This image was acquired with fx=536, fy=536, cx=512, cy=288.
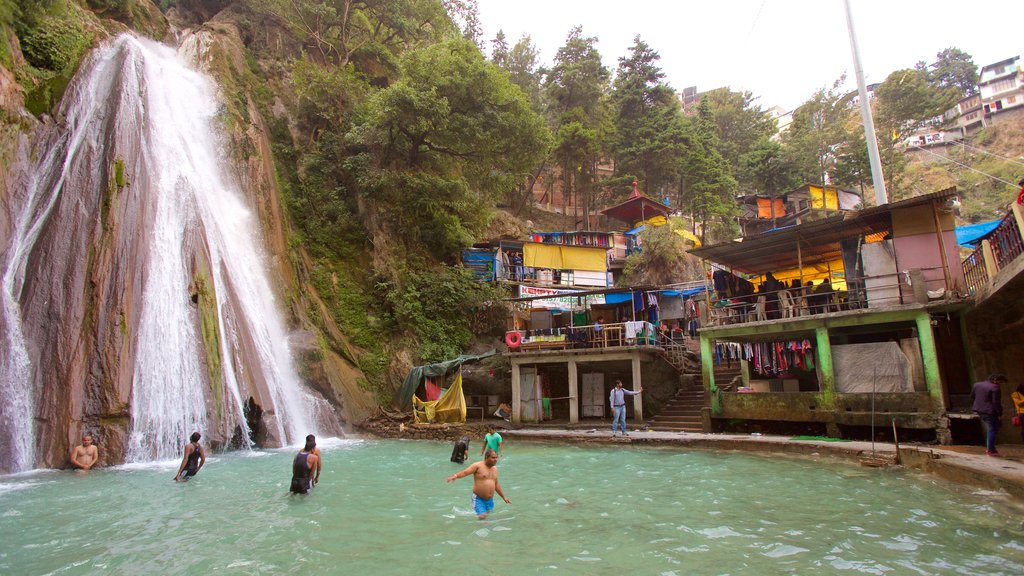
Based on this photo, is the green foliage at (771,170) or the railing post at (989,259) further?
the green foliage at (771,170)

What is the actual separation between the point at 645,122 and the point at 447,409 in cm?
3084

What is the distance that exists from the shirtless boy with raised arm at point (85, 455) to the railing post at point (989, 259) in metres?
21.0

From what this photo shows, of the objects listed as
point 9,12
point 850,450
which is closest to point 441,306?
point 850,450

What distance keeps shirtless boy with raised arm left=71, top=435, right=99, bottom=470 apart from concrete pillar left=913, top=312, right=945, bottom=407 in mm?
20469

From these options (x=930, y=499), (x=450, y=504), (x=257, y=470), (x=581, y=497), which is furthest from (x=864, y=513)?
(x=257, y=470)

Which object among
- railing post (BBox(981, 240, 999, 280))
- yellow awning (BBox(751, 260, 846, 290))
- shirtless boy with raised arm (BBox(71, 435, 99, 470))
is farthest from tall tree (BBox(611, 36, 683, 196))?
shirtless boy with raised arm (BBox(71, 435, 99, 470))

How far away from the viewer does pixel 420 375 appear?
23172mm

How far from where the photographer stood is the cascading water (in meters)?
13.7

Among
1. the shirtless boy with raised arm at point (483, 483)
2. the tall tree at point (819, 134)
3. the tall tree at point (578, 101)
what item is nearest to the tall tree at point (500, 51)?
the tall tree at point (578, 101)

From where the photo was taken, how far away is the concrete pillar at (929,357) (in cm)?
1369

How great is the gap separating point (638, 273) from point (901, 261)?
20217mm

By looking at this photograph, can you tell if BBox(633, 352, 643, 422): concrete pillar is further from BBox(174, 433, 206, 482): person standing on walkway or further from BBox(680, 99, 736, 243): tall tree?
BBox(680, 99, 736, 243): tall tree

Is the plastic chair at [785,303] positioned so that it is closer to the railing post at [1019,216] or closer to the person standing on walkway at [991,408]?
the person standing on walkway at [991,408]

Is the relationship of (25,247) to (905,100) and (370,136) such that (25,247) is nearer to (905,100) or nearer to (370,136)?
(370,136)
